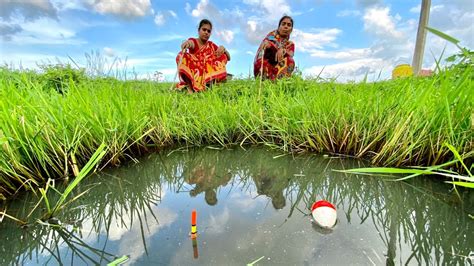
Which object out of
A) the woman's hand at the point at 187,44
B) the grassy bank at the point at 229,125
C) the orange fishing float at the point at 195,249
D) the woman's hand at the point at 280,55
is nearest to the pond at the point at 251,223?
the orange fishing float at the point at 195,249

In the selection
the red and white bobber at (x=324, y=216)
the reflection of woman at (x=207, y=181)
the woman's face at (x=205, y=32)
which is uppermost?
the woman's face at (x=205, y=32)

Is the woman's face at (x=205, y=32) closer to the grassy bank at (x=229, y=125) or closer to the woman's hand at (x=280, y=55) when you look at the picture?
the woman's hand at (x=280, y=55)

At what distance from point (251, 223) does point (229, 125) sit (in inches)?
53.0

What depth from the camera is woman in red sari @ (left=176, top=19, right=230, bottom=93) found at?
14.5 feet

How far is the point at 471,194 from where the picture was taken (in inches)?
46.9

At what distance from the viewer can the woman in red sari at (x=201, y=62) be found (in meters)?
4.42

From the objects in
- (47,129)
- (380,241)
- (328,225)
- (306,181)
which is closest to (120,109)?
(47,129)

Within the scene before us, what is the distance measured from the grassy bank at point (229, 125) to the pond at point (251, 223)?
0.17m

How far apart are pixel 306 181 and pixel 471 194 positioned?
0.62 meters

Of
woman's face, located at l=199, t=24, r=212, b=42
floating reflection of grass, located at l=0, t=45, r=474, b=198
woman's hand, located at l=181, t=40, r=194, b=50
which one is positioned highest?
woman's face, located at l=199, t=24, r=212, b=42

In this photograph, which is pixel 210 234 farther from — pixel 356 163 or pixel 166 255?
pixel 356 163

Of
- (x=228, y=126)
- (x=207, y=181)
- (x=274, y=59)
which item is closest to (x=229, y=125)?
(x=228, y=126)

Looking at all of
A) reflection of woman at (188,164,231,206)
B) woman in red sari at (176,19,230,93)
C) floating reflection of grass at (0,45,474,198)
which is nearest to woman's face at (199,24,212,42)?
woman in red sari at (176,19,230,93)

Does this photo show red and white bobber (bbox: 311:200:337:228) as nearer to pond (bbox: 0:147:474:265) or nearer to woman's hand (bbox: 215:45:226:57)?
pond (bbox: 0:147:474:265)
